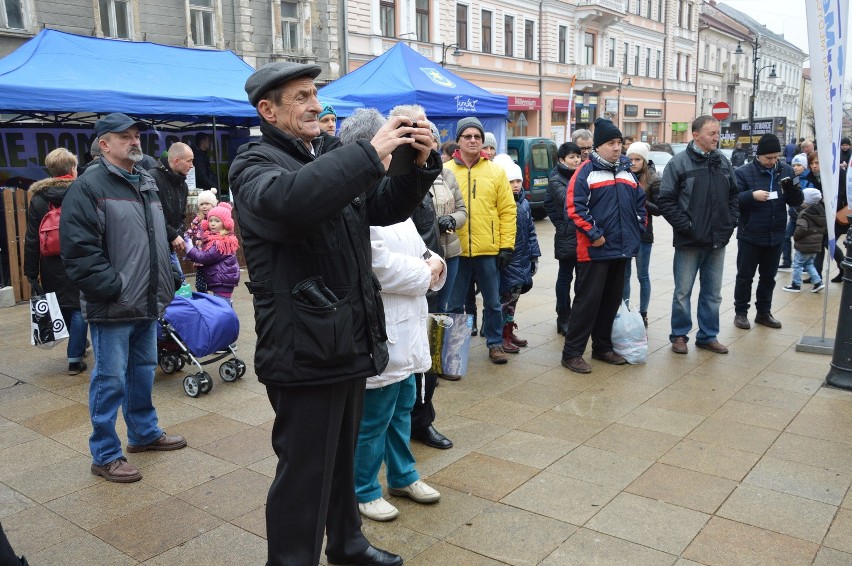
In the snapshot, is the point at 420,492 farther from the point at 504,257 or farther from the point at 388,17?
the point at 388,17

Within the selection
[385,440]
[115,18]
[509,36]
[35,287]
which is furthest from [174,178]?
[509,36]

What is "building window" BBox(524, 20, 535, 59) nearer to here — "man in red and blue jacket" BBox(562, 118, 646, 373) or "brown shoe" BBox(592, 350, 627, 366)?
"man in red and blue jacket" BBox(562, 118, 646, 373)

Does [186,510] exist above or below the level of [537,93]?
below

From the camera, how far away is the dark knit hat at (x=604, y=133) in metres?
5.94

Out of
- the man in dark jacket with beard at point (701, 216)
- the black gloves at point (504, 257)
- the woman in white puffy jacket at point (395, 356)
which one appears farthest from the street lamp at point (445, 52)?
the woman in white puffy jacket at point (395, 356)

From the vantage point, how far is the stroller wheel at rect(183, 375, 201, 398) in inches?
219

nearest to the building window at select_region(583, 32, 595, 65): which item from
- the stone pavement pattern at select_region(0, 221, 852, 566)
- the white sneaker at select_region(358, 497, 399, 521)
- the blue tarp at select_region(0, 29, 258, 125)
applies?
the blue tarp at select_region(0, 29, 258, 125)

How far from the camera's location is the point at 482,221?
5.99 meters

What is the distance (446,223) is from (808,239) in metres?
6.03

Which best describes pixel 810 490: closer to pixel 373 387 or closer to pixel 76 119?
pixel 373 387

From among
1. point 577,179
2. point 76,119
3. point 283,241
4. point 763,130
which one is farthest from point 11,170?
point 763,130

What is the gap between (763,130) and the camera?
3009cm

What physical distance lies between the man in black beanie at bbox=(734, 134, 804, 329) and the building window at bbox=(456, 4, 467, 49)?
25239 mm

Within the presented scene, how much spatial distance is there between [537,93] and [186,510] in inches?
1374
